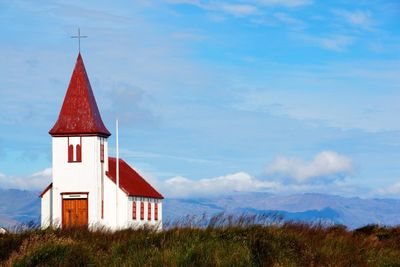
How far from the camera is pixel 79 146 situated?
6750 centimetres

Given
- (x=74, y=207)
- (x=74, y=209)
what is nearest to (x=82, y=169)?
(x=74, y=207)

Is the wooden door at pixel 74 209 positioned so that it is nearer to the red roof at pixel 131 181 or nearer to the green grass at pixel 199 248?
the red roof at pixel 131 181

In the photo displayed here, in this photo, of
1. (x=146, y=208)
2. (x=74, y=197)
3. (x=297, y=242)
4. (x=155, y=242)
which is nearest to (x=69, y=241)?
(x=155, y=242)

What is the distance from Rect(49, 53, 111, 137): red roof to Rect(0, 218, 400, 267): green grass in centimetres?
3746

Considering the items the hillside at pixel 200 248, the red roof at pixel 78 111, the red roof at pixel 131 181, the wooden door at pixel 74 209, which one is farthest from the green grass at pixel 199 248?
the red roof at pixel 131 181

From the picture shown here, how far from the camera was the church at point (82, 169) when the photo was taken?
66.3 metres

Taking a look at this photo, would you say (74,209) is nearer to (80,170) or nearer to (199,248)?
(80,170)

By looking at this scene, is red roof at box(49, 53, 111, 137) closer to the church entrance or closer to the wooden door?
the church entrance

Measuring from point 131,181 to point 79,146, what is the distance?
7.65 meters

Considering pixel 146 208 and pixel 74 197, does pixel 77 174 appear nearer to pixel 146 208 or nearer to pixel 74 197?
pixel 74 197

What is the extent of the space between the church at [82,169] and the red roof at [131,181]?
32.2 inches

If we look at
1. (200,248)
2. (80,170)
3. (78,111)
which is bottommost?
(200,248)

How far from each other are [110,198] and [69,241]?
41126 mm

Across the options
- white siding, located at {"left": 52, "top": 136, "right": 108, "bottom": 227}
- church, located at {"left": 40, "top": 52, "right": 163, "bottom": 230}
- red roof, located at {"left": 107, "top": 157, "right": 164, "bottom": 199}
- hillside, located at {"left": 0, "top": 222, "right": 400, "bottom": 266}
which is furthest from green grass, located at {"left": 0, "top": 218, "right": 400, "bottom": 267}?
red roof, located at {"left": 107, "top": 157, "right": 164, "bottom": 199}
